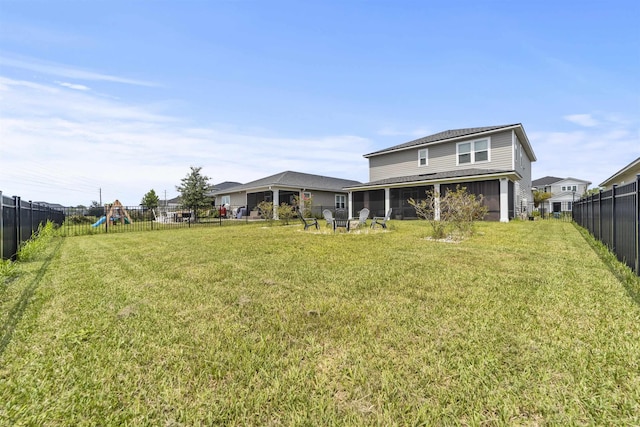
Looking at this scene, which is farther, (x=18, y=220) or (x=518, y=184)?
(x=518, y=184)

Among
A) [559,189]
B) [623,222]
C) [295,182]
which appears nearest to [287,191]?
[295,182]

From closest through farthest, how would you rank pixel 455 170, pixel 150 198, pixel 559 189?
pixel 455 170 → pixel 150 198 → pixel 559 189

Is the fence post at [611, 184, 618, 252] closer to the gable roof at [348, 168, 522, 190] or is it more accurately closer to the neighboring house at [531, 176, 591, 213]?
the gable roof at [348, 168, 522, 190]

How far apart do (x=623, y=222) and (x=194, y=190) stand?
24.6 m

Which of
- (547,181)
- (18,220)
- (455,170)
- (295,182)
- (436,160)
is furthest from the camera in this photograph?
(547,181)

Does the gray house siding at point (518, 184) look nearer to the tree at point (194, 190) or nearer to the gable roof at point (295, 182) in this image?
the gable roof at point (295, 182)

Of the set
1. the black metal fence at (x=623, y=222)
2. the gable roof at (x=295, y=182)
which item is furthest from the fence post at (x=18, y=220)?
the gable roof at (x=295, y=182)

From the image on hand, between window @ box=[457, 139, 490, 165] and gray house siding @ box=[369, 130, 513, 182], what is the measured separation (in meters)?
0.22

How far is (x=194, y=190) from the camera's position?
23438 millimetres

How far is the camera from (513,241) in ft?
27.2

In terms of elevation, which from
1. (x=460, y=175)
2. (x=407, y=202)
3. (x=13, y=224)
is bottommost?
(x=13, y=224)

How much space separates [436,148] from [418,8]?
38.1 feet

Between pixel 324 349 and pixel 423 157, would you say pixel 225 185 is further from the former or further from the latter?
pixel 324 349

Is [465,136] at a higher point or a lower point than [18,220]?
higher
